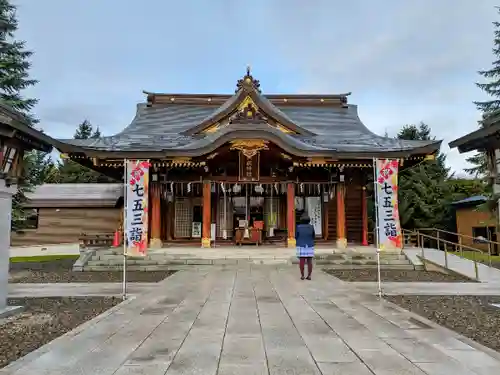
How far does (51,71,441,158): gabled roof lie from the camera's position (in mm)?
15156

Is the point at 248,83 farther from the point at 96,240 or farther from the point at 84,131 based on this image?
the point at 84,131

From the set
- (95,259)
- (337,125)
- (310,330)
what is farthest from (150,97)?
(310,330)

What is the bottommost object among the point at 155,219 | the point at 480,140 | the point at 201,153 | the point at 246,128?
the point at 155,219

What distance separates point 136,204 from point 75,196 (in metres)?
15.4

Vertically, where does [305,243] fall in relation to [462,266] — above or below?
above

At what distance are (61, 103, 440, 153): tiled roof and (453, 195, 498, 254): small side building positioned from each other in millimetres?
10915

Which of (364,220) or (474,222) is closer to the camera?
(364,220)

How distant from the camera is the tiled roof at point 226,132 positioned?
52.0 ft

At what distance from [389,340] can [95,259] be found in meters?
11.2

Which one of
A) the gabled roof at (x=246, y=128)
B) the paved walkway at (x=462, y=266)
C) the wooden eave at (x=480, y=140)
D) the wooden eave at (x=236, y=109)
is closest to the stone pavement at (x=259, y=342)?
the wooden eave at (x=480, y=140)

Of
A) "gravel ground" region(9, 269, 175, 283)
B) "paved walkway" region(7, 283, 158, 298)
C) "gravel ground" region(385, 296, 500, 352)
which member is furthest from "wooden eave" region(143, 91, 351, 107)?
"gravel ground" region(385, 296, 500, 352)

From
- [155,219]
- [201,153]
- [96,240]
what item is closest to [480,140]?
[201,153]

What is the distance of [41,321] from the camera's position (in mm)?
6203

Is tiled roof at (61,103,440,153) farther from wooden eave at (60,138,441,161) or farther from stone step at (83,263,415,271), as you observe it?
stone step at (83,263,415,271)
